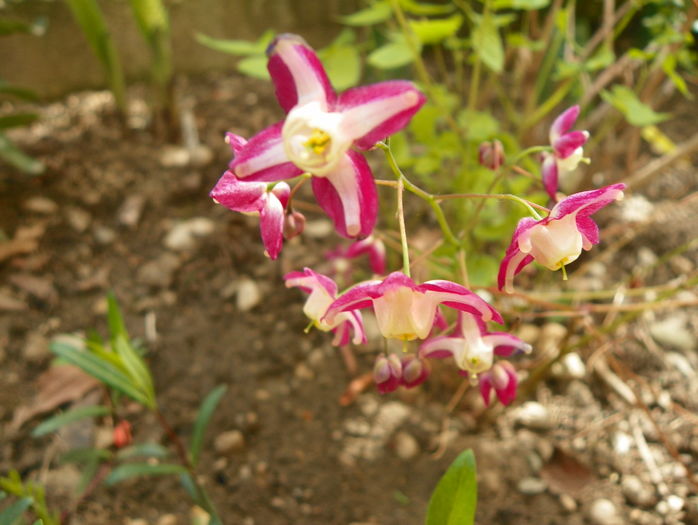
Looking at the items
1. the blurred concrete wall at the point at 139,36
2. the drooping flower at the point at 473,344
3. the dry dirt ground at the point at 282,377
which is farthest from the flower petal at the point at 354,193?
the blurred concrete wall at the point at 139,36

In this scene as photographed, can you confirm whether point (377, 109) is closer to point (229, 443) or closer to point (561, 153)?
point (561, 153)

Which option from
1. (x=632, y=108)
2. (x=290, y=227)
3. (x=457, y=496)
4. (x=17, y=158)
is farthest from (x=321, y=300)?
(x=17, y=158)

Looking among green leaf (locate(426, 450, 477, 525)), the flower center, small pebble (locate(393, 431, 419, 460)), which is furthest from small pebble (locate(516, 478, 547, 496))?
the flower center

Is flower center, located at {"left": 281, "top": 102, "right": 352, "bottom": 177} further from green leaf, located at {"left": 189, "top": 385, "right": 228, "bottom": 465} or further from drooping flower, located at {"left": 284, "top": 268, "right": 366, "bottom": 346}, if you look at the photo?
green leaf, located at {"left": 189, "top": 385, "right": 228, "bottom": 465}

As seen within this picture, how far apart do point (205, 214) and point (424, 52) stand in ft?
3.41

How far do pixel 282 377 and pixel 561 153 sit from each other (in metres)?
0.84

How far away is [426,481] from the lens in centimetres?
121

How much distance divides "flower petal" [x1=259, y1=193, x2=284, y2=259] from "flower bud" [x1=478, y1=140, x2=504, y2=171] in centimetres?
35

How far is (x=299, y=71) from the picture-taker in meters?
0.58

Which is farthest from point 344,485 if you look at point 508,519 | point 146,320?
point 146,320

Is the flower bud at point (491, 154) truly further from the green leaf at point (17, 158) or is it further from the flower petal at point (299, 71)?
the green leaf at point (17, 158)

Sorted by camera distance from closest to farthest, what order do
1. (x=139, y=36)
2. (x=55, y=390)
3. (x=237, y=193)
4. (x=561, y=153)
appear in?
(x=237, y=193) < (x=561, y=153) < (x=55, y=390) < (x=139, y=36)

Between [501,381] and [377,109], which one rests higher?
[377,109]

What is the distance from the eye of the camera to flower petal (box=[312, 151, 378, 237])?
59 cm
